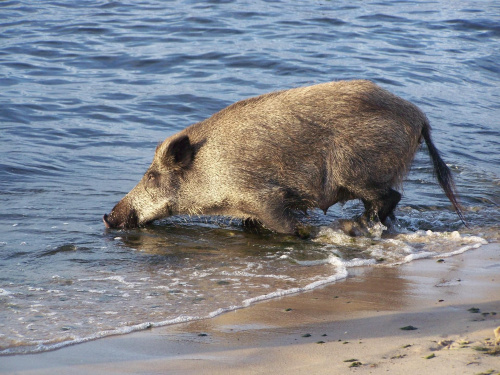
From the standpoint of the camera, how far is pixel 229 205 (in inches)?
280

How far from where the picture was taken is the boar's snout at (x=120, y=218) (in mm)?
7324

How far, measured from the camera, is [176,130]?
1093 centimetres

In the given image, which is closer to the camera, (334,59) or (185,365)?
(185,365)

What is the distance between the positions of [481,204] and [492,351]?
15.2 ft

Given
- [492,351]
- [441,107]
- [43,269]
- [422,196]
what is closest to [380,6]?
[441,107]

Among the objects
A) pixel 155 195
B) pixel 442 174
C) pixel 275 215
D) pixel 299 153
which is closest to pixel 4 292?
pixel 155 195

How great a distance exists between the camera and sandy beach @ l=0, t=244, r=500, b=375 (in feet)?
12.7

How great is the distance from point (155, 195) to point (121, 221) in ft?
1.43

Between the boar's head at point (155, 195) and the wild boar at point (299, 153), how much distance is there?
3 cm

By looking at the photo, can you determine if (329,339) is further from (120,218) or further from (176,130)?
(176,130)

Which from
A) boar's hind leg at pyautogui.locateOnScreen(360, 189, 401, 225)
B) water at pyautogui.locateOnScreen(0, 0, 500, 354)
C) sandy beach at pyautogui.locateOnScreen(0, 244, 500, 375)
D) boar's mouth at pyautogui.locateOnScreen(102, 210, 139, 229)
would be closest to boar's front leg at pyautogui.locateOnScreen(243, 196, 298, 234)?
water at pyautogui.locateOnScreen(0, 0, 500, 354)

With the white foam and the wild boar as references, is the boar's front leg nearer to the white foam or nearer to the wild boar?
the wild boar

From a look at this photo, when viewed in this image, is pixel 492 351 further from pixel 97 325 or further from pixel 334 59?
pixel 334 59

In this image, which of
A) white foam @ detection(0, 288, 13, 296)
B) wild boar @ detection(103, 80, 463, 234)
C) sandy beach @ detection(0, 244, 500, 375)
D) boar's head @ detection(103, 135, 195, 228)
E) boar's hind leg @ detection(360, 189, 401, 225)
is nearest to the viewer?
sandy beach @ detection(0, 244, 500, 375)
